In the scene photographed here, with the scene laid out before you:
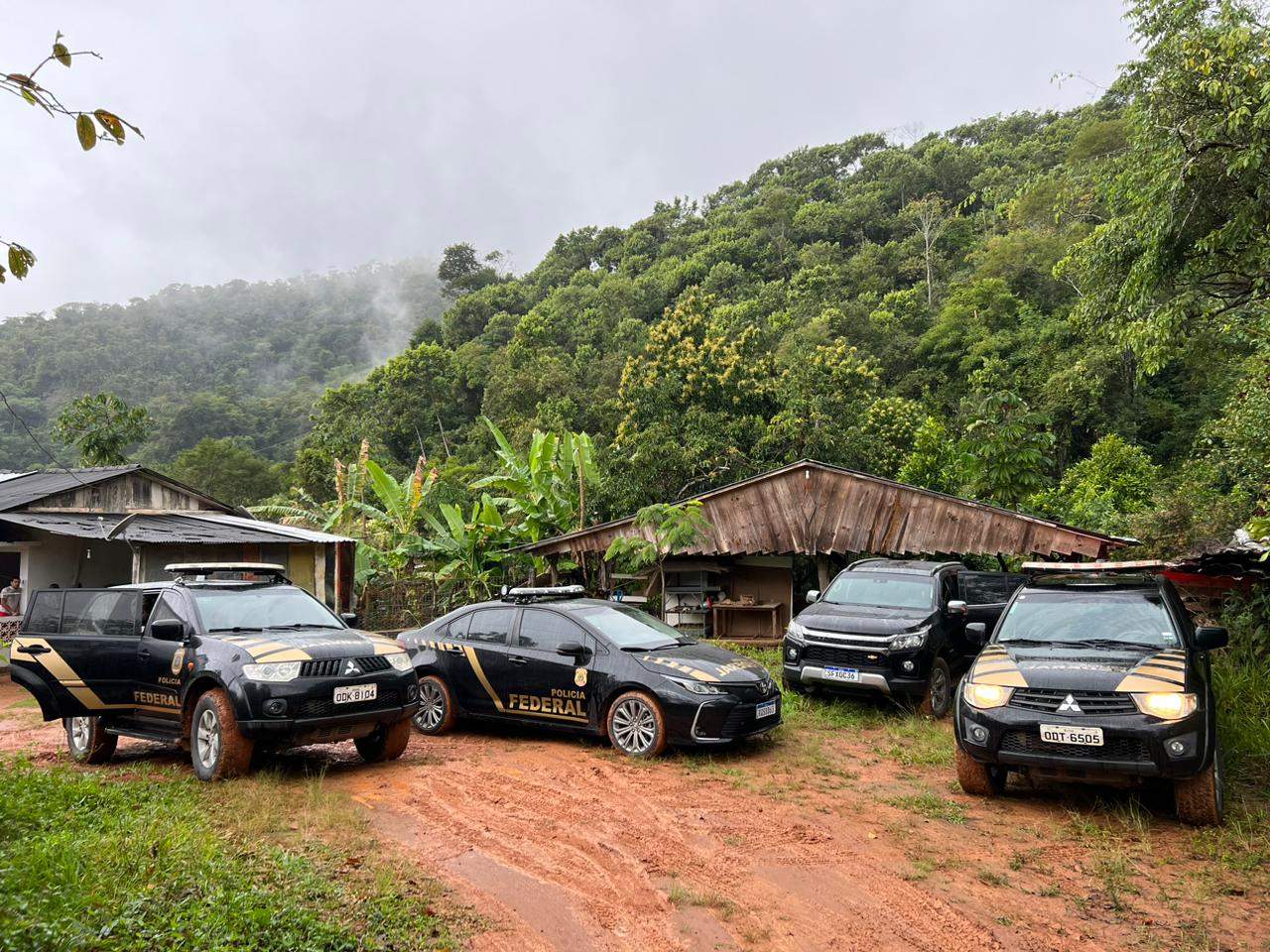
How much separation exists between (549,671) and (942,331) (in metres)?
31.3

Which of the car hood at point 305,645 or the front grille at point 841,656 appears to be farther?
the front grille at point 841,656

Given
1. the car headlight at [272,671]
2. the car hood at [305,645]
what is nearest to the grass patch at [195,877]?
the car headlight at [272,671]

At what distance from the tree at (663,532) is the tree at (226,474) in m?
27.8

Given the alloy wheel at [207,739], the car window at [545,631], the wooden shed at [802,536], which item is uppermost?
the wooden shed at [802,536]

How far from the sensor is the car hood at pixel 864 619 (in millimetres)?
10266

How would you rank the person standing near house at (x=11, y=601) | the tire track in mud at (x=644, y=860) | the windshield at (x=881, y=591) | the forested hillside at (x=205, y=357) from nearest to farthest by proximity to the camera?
the tire track in mud at (x=644, y=860) < the windshield at (x=881, y=591) < the person standing near house at (x=11, y=601) < the forested hillside at (x=205, y=357)

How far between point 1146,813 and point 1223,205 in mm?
9478

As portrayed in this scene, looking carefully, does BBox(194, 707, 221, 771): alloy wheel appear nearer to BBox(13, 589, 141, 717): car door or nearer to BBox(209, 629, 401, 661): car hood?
BBox(209, 629, 401, 661): car hood

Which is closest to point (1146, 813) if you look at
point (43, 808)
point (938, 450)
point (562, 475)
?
point (43, 808)

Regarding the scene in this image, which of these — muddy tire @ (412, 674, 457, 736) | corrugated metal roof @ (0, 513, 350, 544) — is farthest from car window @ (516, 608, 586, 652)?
corrugated metal roof @ (0, 513, 350, 544)

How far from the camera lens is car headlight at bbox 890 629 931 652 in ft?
32.9

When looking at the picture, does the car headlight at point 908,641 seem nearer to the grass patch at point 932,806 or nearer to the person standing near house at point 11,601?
the grass patch at point 932,806

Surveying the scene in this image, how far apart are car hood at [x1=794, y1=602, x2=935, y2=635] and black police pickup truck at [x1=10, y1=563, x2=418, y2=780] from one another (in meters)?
5.06

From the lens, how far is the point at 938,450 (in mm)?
25234
